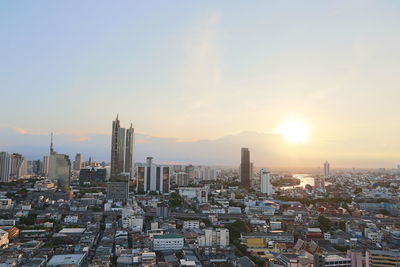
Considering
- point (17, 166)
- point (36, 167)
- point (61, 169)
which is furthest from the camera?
point (36, 167)

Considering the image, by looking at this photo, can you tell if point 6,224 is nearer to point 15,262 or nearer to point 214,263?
point 15,262

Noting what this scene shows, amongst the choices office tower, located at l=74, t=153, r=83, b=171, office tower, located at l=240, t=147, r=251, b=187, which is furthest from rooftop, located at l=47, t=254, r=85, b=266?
office tower, located at l=74, t=153, r=83, b=171

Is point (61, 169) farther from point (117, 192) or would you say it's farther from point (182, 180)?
point (182, 180)

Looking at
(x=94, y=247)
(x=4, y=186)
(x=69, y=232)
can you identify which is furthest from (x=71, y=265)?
(x=4, y=186)

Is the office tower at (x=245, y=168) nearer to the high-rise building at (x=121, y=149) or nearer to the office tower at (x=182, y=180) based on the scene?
the office tower at (x=182, y=180)

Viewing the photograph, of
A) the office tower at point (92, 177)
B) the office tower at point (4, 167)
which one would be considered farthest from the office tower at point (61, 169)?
the office tower at point (4, 167)

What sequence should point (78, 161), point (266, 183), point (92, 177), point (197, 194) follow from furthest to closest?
point (78, 161) → point (92, 177) → point (266, 183) → point (197, 194)

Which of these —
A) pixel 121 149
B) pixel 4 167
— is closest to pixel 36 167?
pixel 4 167

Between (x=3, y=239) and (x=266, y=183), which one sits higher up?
(x=266, y=183)
